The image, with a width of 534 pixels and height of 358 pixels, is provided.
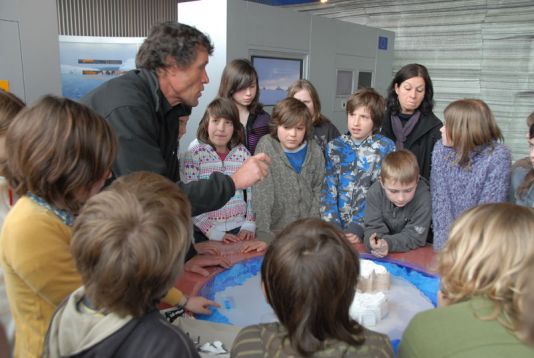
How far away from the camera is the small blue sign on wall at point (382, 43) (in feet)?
23.7

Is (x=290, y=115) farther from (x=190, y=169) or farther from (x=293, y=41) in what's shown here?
(x=293, y=41)

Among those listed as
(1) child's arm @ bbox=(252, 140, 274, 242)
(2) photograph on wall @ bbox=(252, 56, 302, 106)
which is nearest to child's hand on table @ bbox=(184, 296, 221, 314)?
(1) child's arm @ bbox=(252, 140, 274, 242)

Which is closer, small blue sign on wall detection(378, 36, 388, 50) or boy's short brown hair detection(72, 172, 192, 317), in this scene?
boy's short brown hair detection(72, 172, 192, 317)

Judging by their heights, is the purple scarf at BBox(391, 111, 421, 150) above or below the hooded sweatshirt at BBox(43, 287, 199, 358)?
above

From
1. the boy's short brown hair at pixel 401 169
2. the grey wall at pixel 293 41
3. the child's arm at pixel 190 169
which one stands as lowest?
the child's arm at pixel 190 169

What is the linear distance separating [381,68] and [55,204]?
690 centimetres

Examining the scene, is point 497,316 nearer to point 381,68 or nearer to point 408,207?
point 408,207

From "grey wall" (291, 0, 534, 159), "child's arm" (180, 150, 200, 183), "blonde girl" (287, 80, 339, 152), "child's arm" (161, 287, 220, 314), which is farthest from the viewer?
"grey wall" (291, 0, 534, 159)

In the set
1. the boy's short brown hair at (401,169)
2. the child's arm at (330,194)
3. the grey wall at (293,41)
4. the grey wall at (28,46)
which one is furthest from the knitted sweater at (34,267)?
the grey wall at (293,41)

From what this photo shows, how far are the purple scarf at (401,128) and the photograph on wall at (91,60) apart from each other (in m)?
3.87

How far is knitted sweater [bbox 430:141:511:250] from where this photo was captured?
8.29ft

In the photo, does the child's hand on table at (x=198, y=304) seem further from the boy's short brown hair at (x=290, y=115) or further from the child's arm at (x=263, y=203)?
the boy's short brown hair at (x=290, y=115)

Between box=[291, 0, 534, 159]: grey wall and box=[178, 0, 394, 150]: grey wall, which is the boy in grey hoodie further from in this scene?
box=[291, 0, 534, 159]: grey wall

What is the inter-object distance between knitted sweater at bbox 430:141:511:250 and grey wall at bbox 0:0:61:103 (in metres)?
3.01
